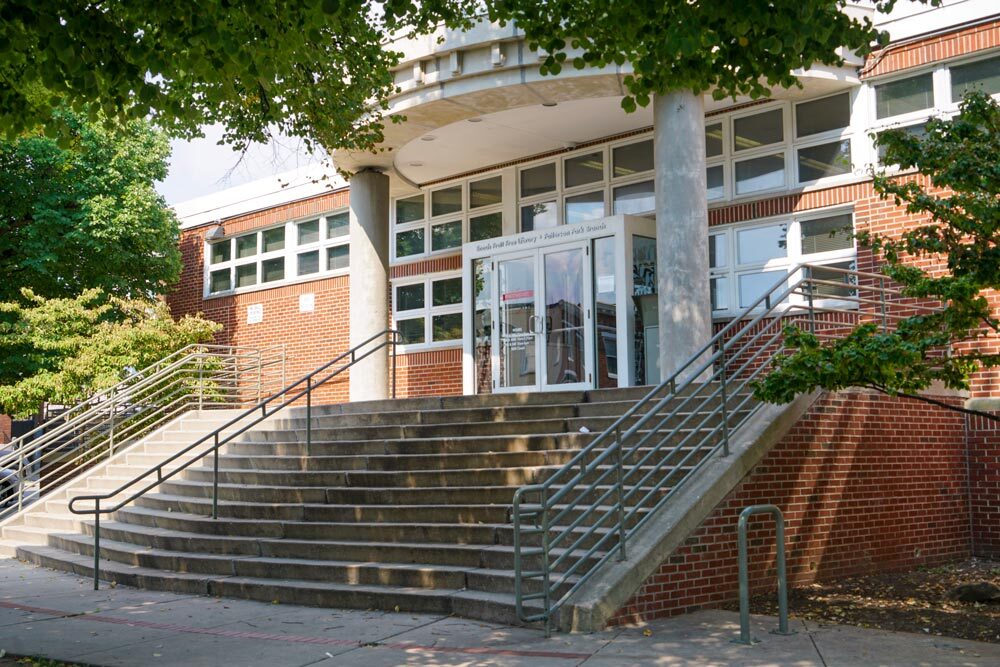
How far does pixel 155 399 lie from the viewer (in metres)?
19.0

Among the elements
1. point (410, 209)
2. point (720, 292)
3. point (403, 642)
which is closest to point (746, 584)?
point (403, 642)

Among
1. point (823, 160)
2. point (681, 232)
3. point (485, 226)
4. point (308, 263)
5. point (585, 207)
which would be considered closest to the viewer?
point (681, 232)

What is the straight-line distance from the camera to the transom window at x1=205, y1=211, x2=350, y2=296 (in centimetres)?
1991

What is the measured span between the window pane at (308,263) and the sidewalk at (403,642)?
11.7 m

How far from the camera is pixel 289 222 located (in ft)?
68.8

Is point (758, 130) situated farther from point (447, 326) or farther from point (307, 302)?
point (307, 302)

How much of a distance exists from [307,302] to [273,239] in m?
2.16

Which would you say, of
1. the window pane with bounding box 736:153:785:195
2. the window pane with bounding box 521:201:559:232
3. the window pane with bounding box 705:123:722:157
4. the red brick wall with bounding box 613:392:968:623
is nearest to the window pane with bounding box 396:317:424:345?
the window pane with bounding box 521:201:559:232

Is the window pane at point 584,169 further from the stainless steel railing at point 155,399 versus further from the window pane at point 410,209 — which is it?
the stainless steel railing at point 155,399

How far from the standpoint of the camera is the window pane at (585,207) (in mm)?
15797

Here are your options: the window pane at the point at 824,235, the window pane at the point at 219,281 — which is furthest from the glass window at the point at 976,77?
the window pane at the point at 219,281

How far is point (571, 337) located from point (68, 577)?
7248mm

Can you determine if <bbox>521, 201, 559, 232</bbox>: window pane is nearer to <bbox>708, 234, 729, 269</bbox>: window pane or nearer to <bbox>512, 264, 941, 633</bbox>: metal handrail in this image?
<bbox>708, 234, 729, 269</bbox>: window pane

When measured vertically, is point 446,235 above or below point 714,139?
below
